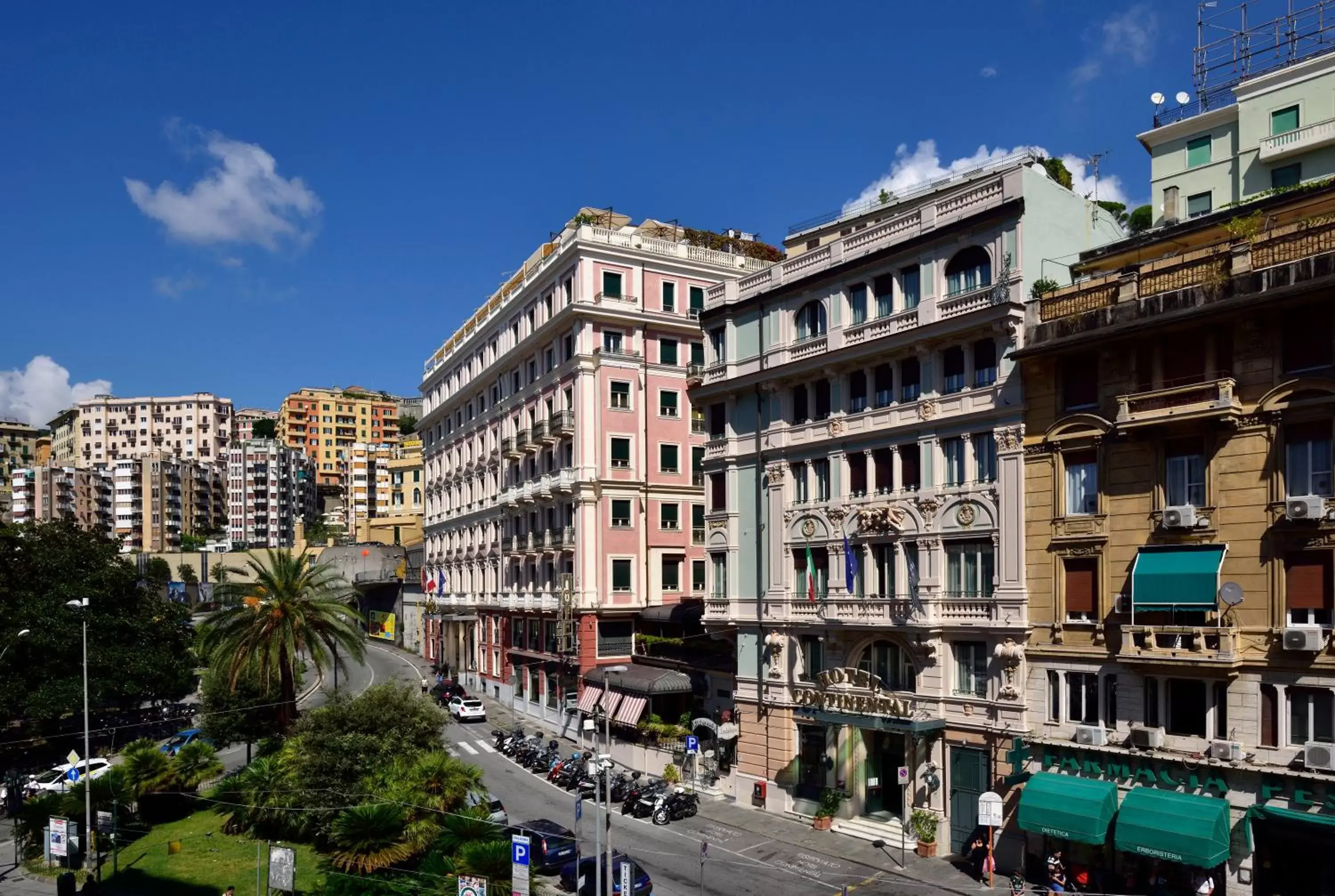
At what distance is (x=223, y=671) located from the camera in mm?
49562

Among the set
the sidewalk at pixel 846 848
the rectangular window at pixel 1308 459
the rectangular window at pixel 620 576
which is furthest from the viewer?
the rectangular window at pixel 620 576

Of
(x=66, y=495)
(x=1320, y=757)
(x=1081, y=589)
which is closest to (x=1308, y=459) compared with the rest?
(x=1081, y=589)

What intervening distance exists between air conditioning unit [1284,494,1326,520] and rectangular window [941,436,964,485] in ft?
37.4

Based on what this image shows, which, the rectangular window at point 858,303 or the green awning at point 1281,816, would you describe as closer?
the green awning at point 1281,816

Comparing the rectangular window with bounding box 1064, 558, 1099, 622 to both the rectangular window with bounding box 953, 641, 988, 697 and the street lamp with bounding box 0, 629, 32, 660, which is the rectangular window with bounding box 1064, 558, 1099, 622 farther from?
the street lamp with bounding box 0, 629, 32, 660

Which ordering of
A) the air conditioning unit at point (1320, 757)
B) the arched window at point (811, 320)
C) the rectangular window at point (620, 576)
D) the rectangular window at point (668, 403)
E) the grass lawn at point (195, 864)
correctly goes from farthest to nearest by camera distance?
the rectangular window at point (668, 403), the rectangular window at point (620, 576), the arched window at point (811, 320), the grass lawn at point (195, 864), the air conditioning unit at point (1320, 757)

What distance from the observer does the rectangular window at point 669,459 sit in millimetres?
67562

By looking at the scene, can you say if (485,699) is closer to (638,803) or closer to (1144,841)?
(638,803)

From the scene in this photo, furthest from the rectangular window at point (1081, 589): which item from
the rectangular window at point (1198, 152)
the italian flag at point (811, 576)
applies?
the rectangular window at point (1198, 152)

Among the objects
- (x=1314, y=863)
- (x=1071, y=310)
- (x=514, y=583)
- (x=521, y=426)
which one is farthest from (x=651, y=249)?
(x=1314, y=863)

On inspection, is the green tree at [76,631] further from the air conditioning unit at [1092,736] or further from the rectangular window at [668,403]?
the air conditioning unit at [1092,736]

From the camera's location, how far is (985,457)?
121 feet

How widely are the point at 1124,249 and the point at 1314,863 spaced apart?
790 inches

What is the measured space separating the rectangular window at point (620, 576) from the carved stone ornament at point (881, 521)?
26.5m
